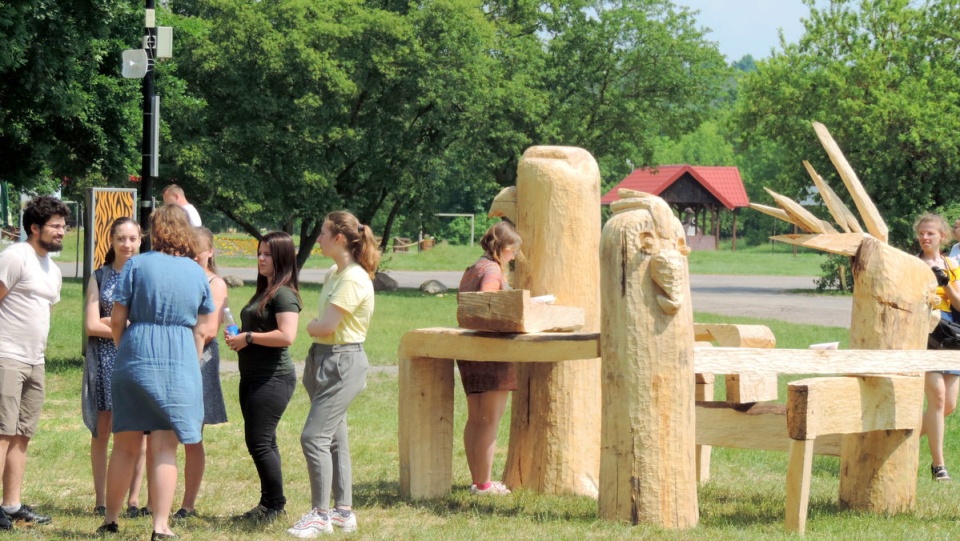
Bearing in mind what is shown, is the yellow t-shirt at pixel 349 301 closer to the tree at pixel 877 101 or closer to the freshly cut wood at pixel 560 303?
the freshly cut wood at pixel 560 303

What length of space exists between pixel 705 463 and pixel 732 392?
54 cm

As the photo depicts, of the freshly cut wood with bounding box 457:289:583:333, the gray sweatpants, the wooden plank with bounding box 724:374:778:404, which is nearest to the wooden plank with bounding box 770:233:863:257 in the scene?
the wooden plank with bounding box 724:374:778:404

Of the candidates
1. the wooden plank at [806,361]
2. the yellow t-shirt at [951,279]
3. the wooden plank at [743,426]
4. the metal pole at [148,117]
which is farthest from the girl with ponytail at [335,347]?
the metal pole at [148,117]

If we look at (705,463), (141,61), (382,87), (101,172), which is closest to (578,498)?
(705,463)

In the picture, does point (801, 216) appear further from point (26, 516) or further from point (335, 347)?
point (26, 516)

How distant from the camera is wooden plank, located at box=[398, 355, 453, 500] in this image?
674cm

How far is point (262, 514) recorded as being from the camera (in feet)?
20.1

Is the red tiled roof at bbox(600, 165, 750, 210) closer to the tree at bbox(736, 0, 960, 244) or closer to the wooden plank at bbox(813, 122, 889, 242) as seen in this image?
the tree at bbox(736, 0, 960, 244)

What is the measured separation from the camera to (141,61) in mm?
12906

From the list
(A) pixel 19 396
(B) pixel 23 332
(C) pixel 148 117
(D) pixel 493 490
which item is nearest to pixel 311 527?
(D) pixel 493 490

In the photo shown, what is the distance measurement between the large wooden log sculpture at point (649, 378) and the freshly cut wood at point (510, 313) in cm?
48

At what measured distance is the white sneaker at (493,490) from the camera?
6.88 metres

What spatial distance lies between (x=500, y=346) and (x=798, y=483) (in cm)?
166

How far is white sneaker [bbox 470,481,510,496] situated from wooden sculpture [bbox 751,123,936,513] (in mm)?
1901
